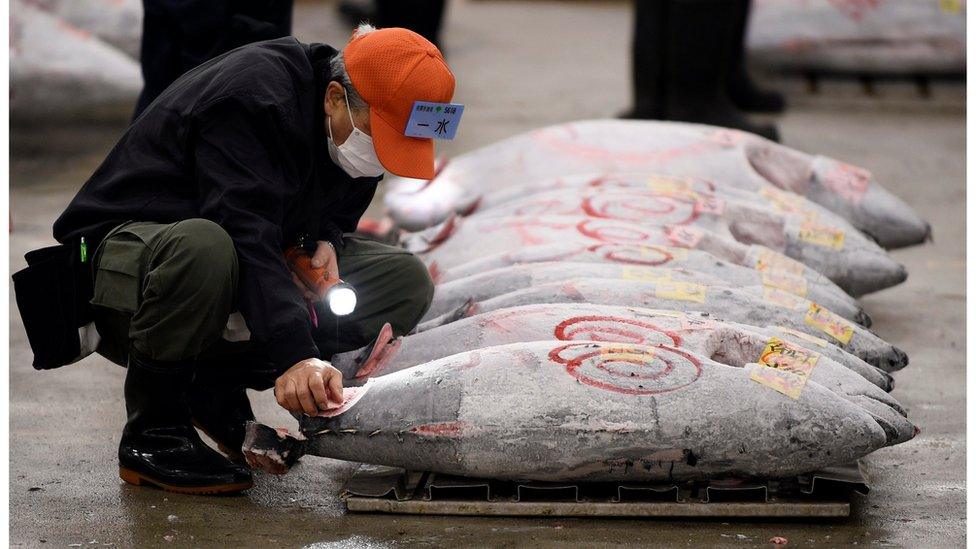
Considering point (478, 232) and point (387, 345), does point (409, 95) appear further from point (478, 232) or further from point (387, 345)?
point (478, 232)

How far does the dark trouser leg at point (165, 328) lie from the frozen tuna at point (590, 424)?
23cm

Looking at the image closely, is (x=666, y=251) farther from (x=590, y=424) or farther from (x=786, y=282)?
(x=590, y=424)

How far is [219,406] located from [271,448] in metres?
0.40

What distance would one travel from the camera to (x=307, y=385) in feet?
9.17

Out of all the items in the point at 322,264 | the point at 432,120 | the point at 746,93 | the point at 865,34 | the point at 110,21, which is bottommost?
the point at 746,93

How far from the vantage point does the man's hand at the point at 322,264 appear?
10.6 ft

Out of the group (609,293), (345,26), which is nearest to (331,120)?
(609,293)

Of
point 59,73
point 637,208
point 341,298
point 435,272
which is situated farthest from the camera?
point 59,73

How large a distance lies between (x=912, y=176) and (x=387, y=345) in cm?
429

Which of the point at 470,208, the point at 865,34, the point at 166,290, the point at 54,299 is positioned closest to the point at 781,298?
the point at 470,208

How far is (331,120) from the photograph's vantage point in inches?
118

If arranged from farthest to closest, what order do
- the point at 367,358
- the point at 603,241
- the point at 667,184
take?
the point at 667,184 < the point at 603,241 < the point at 367,358

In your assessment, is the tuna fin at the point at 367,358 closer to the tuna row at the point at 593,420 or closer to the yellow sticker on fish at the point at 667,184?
the tuna row at the point at 593,420

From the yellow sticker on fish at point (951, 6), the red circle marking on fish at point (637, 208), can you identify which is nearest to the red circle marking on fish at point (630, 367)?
the red circle marking on fish at point (637, 208)
